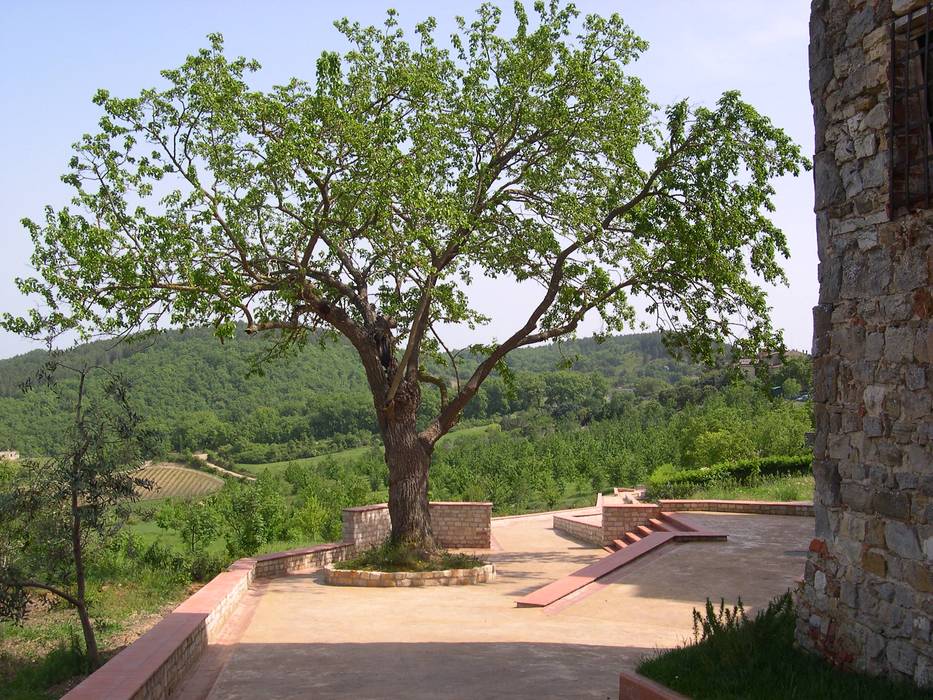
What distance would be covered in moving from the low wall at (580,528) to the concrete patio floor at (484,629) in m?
3.25

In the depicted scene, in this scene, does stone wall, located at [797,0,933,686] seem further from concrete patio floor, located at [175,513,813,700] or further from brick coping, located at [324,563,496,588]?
Answer: brick coping, located at [324,563,496,588]

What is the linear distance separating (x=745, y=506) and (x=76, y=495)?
11888 mm

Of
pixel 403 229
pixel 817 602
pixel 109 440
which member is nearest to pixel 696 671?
pixel 817 602

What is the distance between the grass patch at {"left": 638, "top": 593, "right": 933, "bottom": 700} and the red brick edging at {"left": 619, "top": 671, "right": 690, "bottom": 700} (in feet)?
0.27

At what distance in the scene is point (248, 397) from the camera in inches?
2940

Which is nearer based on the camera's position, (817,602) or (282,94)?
(817,602)

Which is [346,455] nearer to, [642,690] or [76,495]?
[76,495]

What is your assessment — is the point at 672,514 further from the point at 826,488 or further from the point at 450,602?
the point at 826,488

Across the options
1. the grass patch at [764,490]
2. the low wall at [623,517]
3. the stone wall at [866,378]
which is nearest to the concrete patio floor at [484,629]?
the low wall at [623,517]

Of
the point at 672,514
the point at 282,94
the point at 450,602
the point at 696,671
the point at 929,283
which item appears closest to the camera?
the point at 929,283

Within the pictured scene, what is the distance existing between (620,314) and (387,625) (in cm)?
835

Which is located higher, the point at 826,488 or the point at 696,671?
the point at 826,488

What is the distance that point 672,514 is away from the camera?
52.7 ft

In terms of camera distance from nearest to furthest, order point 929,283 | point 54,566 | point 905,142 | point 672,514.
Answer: point 929,283 < point 905,142 < point 54,566 < point 672,514
